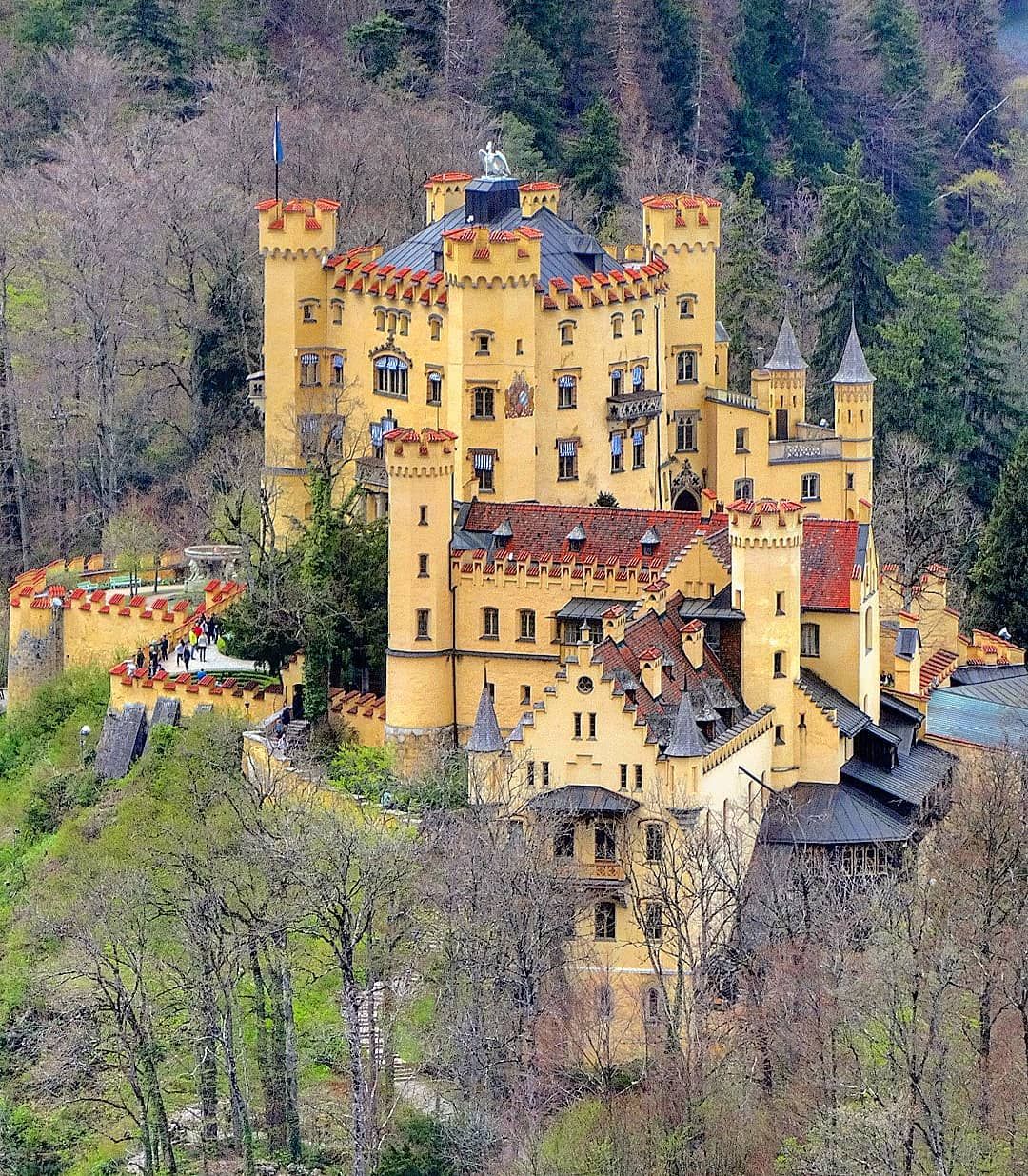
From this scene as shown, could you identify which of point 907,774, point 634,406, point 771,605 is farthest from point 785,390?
point 771,605

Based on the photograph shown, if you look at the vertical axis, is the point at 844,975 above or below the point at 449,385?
below

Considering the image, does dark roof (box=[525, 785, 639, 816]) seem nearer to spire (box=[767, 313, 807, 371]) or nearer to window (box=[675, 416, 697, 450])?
window (box=[675, 416, 697, 450])

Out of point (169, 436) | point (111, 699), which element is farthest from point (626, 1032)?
point (169, 436)

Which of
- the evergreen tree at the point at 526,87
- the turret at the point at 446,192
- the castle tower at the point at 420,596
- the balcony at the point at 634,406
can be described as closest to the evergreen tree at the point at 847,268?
the evergreen tree at the point at 526,87

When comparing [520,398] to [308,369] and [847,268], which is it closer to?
[308,369]

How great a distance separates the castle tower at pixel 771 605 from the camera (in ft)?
308

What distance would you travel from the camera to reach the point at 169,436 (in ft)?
419

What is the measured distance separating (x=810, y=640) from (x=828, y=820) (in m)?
4.98

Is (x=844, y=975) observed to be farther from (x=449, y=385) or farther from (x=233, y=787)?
(x=449, y=385)

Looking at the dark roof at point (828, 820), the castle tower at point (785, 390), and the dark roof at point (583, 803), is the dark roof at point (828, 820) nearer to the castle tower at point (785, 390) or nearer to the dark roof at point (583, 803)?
the dark roof at point (583, 803)

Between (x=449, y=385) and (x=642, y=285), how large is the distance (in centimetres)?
627

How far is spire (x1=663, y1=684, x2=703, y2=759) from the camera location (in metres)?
90.2

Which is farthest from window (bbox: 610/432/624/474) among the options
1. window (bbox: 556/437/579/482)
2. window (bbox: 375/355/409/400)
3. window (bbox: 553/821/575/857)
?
window (bbox: 553/821/575/857)

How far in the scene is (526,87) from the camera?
14275cm
